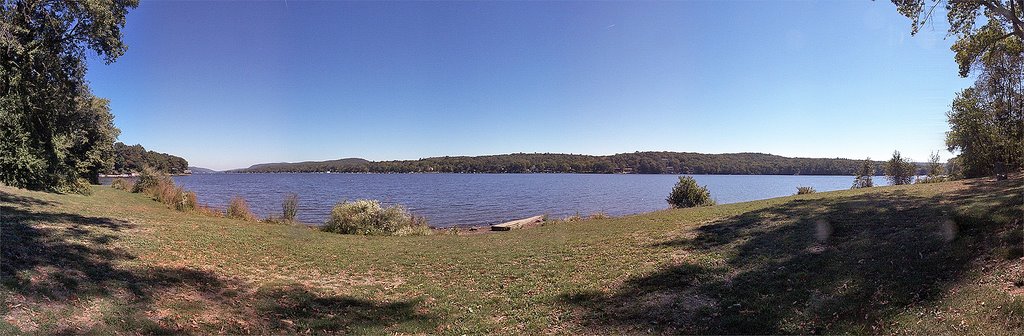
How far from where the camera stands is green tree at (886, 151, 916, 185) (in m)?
47.7

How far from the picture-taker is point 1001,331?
5387mm

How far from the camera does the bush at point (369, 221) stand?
72.9 feet

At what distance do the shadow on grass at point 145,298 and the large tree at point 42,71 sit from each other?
2.98m

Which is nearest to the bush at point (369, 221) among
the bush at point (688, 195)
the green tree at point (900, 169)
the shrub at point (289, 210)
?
the shrub at point (289, 210)

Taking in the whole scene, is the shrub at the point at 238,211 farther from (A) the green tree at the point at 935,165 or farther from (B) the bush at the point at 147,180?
(A) the green tree at the point at 935,165

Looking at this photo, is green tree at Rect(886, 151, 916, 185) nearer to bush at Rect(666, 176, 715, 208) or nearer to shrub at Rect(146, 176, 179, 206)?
bush at Rect(666, 176, 715, 208)

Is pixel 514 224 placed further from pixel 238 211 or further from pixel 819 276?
pixel 819 276

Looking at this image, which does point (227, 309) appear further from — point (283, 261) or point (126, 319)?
point (283, 261)

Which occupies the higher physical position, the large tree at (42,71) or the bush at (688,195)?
the large tree at (42,71)

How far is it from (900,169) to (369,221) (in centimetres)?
5790

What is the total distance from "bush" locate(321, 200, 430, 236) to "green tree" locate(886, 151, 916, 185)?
5482 cm

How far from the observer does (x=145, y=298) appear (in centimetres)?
775

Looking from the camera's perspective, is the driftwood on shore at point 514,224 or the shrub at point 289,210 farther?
the shrub at point 289,210

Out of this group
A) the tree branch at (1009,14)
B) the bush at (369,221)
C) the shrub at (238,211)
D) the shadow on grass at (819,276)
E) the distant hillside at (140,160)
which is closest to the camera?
the shadow on grass at (819,276)
